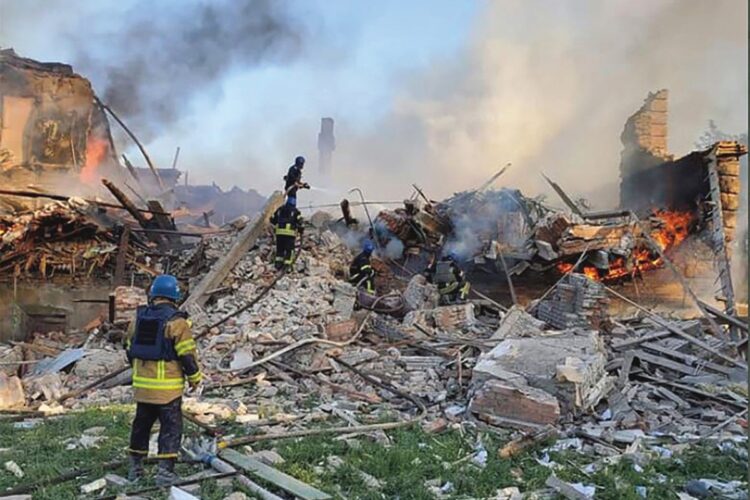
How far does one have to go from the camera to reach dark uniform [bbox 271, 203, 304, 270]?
440 inches

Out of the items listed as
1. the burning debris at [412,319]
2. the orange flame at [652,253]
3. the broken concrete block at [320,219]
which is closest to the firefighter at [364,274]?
the burning debris at [412,319]

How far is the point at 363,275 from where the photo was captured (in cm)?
1204

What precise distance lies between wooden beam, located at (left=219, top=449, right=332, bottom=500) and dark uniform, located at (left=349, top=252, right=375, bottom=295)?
23.3 feet

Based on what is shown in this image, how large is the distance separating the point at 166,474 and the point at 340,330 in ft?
18.1

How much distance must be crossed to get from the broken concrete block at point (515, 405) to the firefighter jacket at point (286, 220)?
18.9 ft

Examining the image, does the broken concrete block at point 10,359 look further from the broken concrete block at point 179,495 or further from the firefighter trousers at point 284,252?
the broken concrete block at point 179,495

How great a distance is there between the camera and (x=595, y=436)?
19.4ft

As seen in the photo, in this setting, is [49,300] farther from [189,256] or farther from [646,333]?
[646,333]

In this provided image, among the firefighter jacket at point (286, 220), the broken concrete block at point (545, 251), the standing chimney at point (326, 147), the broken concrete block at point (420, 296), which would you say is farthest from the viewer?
the standing chimney at point (326, 147)

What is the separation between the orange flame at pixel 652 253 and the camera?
13641 millimetres

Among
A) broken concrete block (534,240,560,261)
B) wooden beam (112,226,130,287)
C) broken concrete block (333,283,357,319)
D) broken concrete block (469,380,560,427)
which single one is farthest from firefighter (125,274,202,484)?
broken concrete block (534,240,560,261)

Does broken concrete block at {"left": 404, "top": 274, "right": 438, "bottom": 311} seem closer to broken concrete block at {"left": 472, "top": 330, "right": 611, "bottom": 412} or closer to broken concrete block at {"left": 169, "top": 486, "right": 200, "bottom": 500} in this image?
broken concrete block at {"left": 472, "top": 330, "right": 611, "bottom": 412}

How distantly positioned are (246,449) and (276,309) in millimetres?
5389

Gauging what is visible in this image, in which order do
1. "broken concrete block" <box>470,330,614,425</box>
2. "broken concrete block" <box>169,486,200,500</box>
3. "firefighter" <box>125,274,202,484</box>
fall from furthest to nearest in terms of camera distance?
"broken concrete block" <box>470,330,614,425</box>
"firefighter" <box>125,274,202,484</box>
"broken concrete block" <box>169,486,200,500</box>
